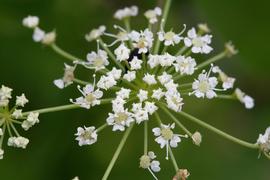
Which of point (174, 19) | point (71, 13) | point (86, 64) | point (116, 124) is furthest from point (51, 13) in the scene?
point (116, 124)

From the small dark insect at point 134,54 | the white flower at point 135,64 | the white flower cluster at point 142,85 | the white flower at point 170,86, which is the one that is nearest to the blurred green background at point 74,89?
the white flower cluster at point 142,85

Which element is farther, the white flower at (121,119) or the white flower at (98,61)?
the white flower at (98,61)

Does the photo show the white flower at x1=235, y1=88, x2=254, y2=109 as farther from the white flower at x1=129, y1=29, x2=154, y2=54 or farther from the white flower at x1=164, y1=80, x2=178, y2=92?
the white flower at x1=129, y1=29, x2=154, y2=54

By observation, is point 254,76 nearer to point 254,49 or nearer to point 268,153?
point 254,49

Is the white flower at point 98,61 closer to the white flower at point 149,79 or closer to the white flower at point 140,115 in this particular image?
the white flower at point 149,79

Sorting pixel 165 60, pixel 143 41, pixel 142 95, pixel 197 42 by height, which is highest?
pixel 143 41

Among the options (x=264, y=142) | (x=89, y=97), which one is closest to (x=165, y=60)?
(x=89, y=97)

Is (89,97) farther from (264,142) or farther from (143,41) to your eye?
(264,142)

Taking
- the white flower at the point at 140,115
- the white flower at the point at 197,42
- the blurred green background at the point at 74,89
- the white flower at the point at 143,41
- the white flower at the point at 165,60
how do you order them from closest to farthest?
the white flower at the point at 140,115
the white flower at the point at 165,60
the white flower at the point at 143,41
the white flower at the point at 197,42
the blurred green background at the point at 74,89
